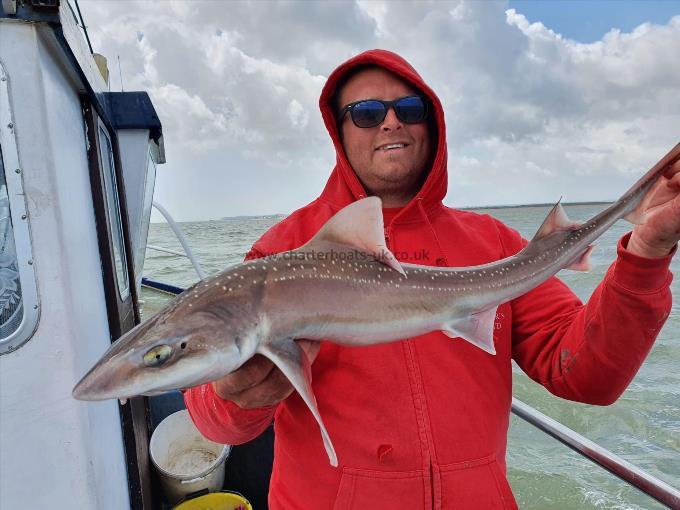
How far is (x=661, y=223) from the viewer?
1.82 m

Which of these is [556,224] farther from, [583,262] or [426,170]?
[426,170]

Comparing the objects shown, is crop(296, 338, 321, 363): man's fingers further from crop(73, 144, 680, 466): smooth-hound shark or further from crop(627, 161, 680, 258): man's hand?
crop(627, 161, 680, 258): man's hand

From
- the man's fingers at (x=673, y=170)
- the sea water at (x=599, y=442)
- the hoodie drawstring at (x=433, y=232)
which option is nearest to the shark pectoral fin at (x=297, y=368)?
the hoodie drawstring at (x=433, y=232)

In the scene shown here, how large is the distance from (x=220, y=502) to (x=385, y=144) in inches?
117

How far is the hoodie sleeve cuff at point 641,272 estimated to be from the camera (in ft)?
6.23

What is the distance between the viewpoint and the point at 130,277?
12.8ft

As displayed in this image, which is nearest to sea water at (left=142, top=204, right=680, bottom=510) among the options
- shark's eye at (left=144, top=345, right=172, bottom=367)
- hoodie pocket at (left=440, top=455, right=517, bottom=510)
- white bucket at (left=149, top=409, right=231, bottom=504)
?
white bucket at (left=149, top=409, right=231, bottom=504)

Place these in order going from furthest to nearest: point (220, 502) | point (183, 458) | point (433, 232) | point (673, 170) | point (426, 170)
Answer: point (183, 458), point (220, 502), point (426, 170), point (433, 232), point (673, 170)

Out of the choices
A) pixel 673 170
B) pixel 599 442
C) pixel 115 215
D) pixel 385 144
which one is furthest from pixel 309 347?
pixel 599 442

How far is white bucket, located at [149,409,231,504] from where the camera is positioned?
363 centimetres

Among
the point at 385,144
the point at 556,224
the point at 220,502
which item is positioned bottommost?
the point at 220,502

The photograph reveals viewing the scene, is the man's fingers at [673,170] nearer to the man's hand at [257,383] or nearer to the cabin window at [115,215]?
the man's hand at [257,383]

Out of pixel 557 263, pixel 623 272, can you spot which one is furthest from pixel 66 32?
pixel 623 272

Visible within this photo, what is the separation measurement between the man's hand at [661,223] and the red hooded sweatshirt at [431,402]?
0.16ft
